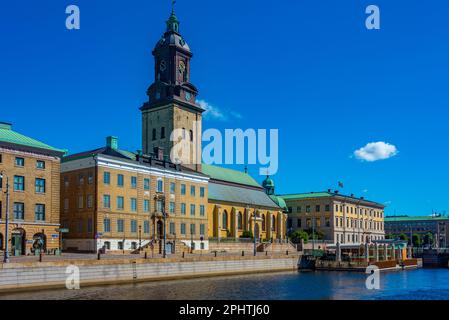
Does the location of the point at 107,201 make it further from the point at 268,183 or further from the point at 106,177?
the point at 268,183

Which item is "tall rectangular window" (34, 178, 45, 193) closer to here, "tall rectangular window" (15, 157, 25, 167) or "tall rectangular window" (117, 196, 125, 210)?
"tall rectangular window" (15, 157, 25, 167)

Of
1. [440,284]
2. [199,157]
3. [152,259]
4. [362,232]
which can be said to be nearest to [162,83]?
[199,157]

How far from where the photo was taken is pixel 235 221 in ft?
385

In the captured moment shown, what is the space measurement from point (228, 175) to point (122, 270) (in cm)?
7439

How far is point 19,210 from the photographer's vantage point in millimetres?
67500

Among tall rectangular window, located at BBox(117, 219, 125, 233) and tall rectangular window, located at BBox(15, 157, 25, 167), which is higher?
tall rectangular window, located at BBox(15, 157, 25, 167)

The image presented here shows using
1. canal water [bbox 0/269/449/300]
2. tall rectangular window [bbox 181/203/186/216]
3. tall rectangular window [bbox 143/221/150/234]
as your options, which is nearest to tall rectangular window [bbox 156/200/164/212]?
tall rectangular window [bbox 143/221/150/234]

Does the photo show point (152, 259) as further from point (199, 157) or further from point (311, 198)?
point (311, 198)

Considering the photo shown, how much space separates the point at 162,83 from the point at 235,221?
1261 inches

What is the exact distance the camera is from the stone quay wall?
161 ft

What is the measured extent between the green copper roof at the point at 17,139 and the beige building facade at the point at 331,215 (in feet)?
294

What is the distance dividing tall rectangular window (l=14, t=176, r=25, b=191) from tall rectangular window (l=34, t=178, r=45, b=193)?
6.23ft

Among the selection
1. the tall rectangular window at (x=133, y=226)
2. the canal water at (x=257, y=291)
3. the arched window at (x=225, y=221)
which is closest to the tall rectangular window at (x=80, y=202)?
the tall rectangular window at (x=133, y=226)

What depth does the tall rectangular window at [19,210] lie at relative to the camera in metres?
67.1
